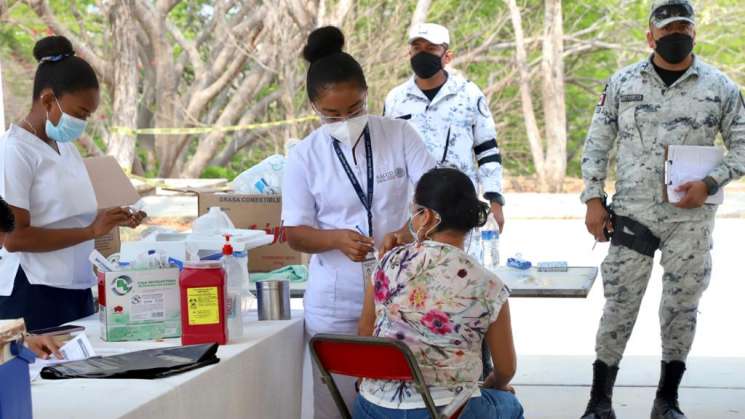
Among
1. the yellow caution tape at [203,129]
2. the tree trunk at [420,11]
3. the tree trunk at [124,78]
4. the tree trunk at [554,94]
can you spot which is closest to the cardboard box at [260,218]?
the yellow caution tape at [203,129]

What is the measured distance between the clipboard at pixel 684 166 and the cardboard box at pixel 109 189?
1.96m

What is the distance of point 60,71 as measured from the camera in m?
2.97

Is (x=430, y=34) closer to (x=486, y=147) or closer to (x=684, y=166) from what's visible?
(x=486, y=147)

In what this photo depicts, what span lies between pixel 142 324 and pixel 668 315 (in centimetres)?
219

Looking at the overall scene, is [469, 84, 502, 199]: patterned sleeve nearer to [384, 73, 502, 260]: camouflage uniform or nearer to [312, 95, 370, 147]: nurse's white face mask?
[384, 73, 502, 260]: camouflage uniform

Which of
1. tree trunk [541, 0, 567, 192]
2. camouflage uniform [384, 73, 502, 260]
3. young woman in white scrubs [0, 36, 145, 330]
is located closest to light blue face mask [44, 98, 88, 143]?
young woman in white scrubs [0, 36, 145, 330]

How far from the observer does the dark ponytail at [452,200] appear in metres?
2.47

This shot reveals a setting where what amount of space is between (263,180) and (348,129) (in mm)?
1087

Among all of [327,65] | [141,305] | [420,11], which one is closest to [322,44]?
[327,65]

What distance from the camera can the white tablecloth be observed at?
200 centimetres

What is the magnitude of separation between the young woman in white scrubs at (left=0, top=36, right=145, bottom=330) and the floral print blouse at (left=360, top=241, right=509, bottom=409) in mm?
1032

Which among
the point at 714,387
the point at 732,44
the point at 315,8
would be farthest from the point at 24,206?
the point at 732,44

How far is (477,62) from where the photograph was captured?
13141 millimetres

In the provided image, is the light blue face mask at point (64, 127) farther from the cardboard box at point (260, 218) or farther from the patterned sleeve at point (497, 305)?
the patterned sleeve at point (497, 305)
